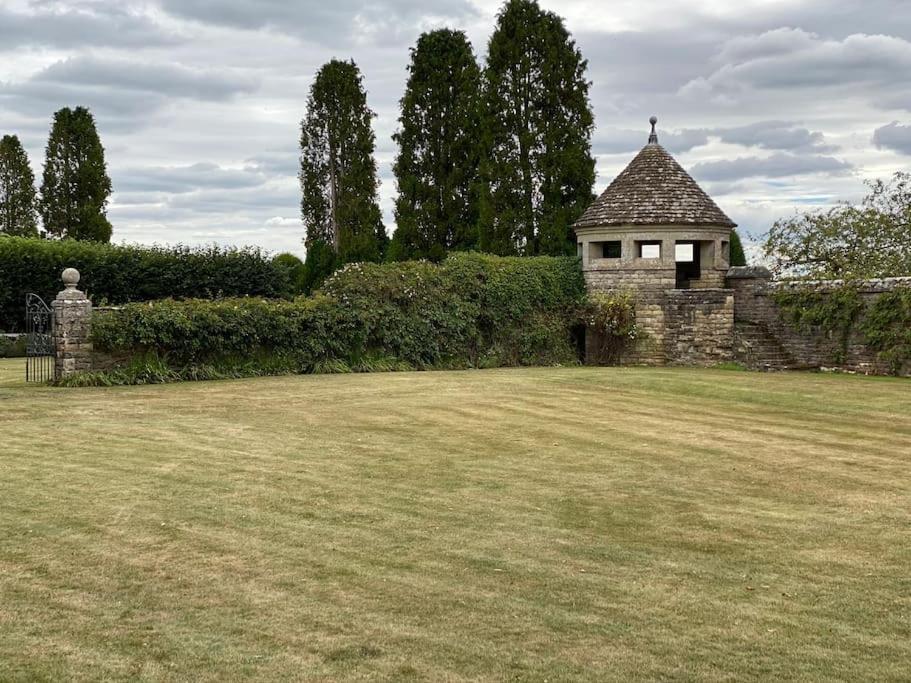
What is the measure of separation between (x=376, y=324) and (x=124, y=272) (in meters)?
11.1

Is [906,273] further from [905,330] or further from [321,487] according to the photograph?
[321,487]

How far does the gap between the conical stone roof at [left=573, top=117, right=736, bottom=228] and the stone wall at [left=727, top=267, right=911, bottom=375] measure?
207 centimetres

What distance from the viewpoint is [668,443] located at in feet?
40.6

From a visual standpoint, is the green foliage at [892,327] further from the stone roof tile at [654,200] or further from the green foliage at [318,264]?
the green foliage at [318,264]

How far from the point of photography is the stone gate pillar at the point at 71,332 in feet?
61.9

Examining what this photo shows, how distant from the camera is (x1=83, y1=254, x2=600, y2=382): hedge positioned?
784 inches

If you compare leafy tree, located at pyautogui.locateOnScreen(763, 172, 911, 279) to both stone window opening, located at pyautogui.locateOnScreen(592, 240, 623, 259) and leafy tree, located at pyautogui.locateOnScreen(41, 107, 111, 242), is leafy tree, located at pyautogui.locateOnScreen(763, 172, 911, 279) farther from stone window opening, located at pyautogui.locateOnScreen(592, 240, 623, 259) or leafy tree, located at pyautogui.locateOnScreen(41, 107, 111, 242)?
leafy tree, located at pyautogui.locateOnScreen(41, 107, 111, 242)

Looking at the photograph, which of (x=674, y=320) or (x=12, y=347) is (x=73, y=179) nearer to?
(x=12, y=347)

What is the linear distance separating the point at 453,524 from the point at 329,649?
278cm

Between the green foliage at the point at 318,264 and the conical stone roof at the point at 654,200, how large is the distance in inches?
597

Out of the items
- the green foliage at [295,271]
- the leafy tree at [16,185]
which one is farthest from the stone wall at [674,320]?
the leafy tree at [16,185]

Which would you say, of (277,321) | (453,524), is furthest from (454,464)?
(277,321)

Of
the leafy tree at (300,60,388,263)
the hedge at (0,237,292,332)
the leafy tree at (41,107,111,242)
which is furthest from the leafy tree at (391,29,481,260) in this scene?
the leafy tree at (41,107,111,242)

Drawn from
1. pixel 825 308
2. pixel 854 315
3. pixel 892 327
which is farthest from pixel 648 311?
pixel 892 327
